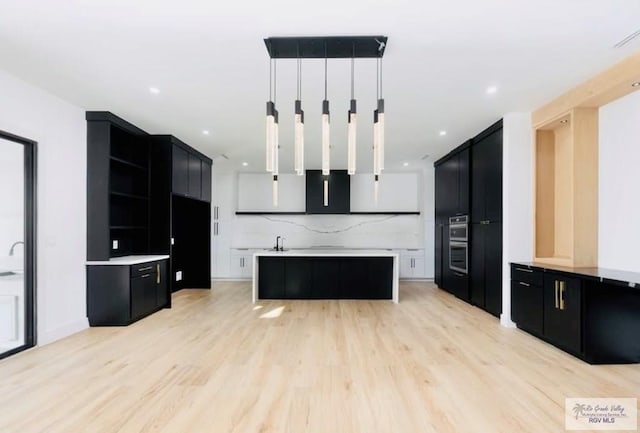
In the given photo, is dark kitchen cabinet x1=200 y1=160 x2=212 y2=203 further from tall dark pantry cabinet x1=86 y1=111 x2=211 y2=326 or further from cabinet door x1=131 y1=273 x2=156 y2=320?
cabinet door x1=131 y1=273 x2=156 y2=320

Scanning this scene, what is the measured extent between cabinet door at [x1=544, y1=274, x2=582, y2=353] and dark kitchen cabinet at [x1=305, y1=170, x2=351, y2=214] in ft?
14.8

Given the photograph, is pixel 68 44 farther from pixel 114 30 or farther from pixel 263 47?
pixel 263 47

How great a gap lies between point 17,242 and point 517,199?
18.5ft

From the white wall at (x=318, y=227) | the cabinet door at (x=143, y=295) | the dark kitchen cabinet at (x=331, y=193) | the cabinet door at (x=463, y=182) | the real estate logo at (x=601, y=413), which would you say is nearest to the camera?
the real estate logo at (x=601, y=413)

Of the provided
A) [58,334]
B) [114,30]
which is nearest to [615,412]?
[114,30]

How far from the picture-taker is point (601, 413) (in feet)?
7.02

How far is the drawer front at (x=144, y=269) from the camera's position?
418 centimetres

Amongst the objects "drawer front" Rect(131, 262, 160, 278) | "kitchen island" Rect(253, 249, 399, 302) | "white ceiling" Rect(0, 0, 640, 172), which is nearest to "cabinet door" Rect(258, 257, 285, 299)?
"kitchen island" Rect(253, 249, 399, 302)

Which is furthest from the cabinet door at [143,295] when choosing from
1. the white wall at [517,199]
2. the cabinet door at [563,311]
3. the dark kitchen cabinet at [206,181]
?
the cabinet door at [563,311]

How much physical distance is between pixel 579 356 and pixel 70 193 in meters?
5.63

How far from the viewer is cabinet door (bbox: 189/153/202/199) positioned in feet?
18.7

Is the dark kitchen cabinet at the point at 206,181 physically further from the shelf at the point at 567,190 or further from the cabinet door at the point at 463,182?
the shelf at the point at 567,190

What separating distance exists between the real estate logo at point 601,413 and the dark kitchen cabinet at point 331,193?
215 inches

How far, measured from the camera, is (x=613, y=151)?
3.36 metres
